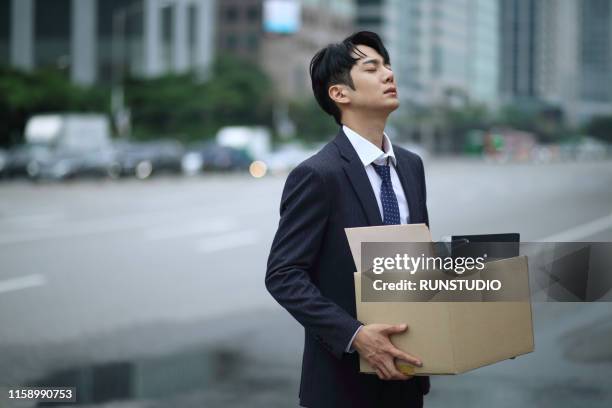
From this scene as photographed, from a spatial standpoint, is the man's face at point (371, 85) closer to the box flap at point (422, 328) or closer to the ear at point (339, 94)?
the ear at point (339, 94)

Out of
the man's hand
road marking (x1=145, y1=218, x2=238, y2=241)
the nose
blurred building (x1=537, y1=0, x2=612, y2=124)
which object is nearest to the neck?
the nose

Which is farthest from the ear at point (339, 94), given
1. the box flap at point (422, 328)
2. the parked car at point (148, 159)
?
the parked car at point (148, 159)

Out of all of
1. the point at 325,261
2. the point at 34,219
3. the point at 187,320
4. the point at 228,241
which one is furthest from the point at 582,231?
the point at 325,261

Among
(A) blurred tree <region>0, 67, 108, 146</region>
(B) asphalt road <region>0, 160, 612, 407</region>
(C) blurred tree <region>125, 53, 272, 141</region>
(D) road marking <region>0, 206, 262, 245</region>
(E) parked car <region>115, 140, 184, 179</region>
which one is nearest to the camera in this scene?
(B) asphalt road <region>0, 160, 612, 407</region>

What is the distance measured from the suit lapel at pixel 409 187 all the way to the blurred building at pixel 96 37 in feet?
236

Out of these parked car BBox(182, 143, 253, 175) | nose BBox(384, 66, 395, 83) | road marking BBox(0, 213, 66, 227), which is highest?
nose BBox(384, 66, 395, 83)

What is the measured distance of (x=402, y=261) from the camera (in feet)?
8.98

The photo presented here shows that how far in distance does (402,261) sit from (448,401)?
408 cm

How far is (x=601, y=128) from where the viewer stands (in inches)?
3826

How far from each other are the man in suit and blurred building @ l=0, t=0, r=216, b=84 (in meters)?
71.9

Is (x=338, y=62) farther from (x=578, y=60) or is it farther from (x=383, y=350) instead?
(x=578, y=60)

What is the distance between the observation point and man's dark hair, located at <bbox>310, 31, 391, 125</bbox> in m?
3.07

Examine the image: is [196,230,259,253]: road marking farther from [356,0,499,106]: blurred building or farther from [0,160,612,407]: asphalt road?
[356,0,499,106]: blurred building

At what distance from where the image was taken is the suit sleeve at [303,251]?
2875 mm
